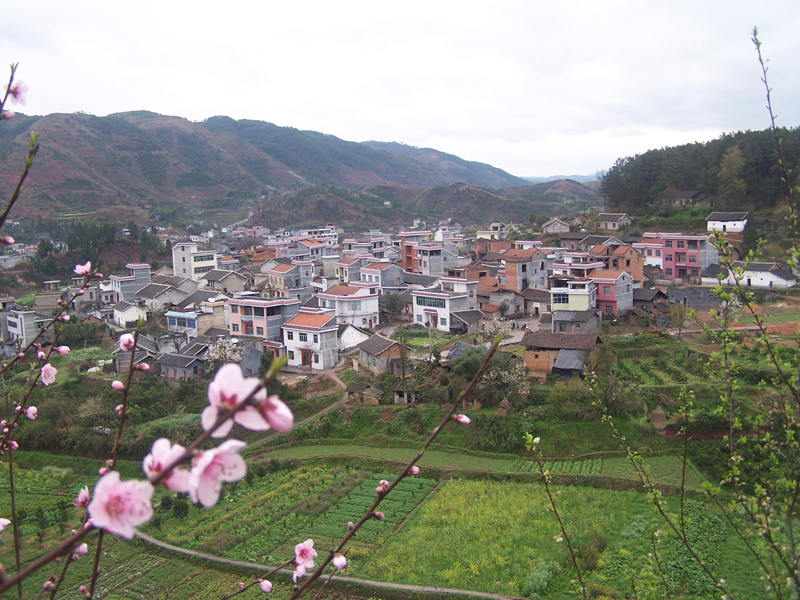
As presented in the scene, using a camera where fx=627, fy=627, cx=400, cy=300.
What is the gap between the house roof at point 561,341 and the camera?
1964cm

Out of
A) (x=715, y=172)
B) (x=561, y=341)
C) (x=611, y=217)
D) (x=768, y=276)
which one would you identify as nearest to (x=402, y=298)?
(x=561, y=341)

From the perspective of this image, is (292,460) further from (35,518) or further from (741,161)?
(741,161)

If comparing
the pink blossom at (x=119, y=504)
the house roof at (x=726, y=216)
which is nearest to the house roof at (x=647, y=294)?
the house roof at (x=726, y=216)

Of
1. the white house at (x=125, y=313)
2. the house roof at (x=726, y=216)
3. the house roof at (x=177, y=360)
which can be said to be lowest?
the house roof at (x=177, y=360)

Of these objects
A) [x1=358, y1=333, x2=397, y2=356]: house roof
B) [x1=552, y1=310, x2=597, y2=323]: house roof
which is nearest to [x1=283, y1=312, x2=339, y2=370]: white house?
[x1=358, y1=333, x2=397, y2=356]: house roof

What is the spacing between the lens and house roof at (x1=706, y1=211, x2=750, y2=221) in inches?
1292

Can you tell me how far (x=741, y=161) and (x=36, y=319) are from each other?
37118mm

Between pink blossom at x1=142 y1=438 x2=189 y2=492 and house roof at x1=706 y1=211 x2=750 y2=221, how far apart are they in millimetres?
36418

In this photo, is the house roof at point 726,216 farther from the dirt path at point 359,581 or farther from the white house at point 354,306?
the dirt path at point 359,581

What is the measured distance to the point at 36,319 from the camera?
87.0 ft

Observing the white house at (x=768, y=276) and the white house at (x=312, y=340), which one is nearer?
the white house at (x=312, y=340)

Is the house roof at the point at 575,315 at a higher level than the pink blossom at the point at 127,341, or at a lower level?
lower

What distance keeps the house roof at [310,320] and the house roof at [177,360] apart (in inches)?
142

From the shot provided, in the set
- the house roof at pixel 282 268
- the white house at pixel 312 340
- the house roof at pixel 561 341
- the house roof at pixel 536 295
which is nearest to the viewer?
the house roof at pixel 561 341
